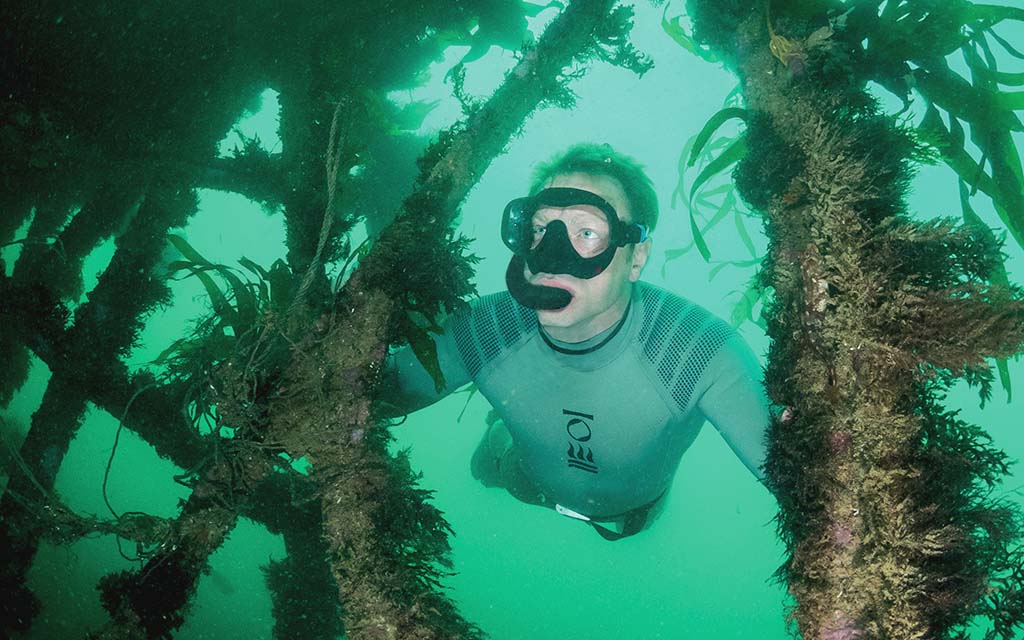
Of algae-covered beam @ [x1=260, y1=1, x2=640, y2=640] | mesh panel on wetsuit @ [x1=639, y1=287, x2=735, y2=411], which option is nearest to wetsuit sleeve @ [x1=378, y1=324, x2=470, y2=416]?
algae-covered beam @ [x1=260, y1=1, x2=640, y2=640]

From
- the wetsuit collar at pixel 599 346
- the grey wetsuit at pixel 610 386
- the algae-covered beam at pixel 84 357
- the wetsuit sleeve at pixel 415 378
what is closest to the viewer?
the wetsuit sleeve at pixel 415 378

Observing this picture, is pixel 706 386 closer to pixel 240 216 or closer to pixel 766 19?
pixel 766 19

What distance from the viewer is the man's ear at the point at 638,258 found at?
4.11 m

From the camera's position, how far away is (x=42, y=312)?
12.9 ft

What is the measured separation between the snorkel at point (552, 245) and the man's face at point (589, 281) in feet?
0.19

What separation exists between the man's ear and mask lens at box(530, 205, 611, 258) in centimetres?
48

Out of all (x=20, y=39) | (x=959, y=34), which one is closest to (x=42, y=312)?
(x=20, y=39)

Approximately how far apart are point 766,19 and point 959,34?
105 cm

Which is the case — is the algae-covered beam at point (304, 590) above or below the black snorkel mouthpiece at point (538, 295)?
below

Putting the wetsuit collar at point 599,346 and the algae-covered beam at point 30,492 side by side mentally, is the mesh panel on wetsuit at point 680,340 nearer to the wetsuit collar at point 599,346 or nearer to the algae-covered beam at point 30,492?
the wetsuit collar at point 599,346

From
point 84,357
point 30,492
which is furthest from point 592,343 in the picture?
point 30,492

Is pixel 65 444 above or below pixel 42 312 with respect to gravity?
below

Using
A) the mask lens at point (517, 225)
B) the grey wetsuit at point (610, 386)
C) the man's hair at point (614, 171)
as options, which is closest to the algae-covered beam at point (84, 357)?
the grey wetsuit at point (610, 386)

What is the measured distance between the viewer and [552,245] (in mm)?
3643
